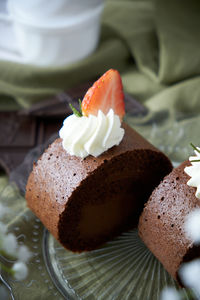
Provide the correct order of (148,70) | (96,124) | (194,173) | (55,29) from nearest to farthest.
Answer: (194,173) → (96,124) → (55,29) → (148,70)

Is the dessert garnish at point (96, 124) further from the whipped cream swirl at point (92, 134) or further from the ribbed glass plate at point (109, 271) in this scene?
the ribbed glass plate at point (109, 271)

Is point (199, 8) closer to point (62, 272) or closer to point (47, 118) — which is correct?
point (47, 118)

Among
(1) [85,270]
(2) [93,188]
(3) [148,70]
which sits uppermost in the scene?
(2) [93,188]

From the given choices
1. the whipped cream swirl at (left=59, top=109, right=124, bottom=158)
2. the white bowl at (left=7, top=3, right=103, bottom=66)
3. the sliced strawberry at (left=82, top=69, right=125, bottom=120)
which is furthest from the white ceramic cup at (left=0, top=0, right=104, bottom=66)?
the whipped cream swirl at (left=59, top=109, right=124, bottom=158)

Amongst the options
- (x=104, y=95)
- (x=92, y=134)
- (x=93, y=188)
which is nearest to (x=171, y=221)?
(x=93, y=188)

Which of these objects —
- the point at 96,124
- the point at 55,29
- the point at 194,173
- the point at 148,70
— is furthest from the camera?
the point at 148,70

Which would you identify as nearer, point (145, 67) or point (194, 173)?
point (194, 173)

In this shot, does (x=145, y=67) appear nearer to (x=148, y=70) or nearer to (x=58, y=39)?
(x=148, y=70)

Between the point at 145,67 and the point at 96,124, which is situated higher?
the point at 96,124
